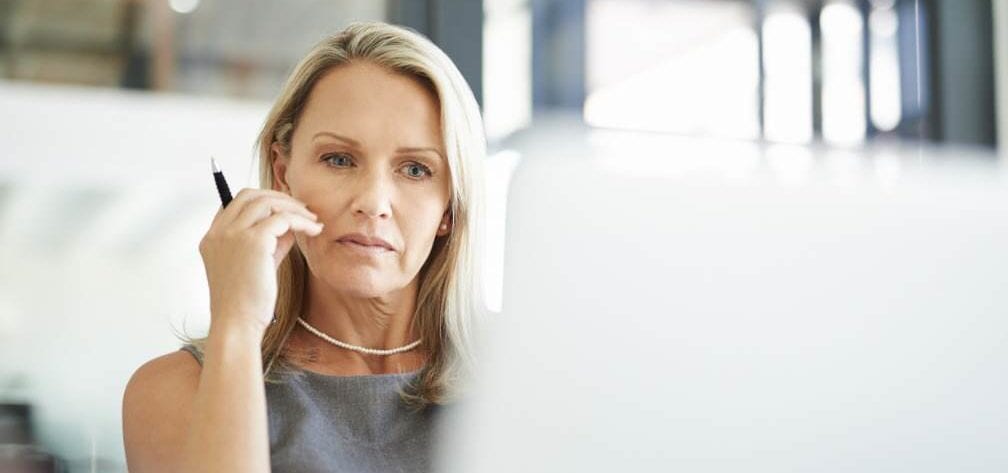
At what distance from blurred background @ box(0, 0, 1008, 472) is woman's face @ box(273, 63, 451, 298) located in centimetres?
8

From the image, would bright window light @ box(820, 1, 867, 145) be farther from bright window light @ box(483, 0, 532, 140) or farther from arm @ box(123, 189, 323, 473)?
arm @ box(123, 189, 323, 473)

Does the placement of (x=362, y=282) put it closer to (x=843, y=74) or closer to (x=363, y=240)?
(x=363, y=240)

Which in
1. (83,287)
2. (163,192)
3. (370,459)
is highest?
(163,192)

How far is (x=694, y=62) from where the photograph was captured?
374cm

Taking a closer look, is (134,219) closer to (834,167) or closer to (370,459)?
(370,459)

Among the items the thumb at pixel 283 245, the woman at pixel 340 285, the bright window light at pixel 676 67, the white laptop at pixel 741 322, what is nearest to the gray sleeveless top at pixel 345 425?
the woman at pixel 340 285

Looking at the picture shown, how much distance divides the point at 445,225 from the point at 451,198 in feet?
0.19

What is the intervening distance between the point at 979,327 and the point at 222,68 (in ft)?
8.86

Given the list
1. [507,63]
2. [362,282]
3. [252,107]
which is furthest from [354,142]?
[507,63]

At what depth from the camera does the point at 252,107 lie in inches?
113

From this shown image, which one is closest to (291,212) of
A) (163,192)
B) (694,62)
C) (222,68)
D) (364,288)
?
(364,288)

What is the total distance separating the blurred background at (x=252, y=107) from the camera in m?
2.01

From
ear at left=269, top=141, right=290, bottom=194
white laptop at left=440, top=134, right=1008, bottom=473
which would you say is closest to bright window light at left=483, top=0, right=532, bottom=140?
ear at left=269, top=141, right=290, bottom=194

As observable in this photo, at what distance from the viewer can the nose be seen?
3.67ft
